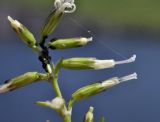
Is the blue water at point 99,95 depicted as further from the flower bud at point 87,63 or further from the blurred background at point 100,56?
the flower bud at point 87,63

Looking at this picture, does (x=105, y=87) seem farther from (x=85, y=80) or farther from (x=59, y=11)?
(x=85, y=80)

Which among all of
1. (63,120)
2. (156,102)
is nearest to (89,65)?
(63,120)

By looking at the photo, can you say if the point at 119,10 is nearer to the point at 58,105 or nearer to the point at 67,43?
the point at 67,43

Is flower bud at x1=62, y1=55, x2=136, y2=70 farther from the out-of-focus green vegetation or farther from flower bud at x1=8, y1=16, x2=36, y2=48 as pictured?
the out-of-focus green vegetation

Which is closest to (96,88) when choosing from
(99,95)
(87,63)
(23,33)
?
(87,63)

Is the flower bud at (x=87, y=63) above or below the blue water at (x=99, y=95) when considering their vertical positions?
below

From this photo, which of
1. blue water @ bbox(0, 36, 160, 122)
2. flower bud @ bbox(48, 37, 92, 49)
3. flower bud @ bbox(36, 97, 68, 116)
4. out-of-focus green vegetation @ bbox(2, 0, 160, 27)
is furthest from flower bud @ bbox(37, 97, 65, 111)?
out-of-focus green vegetation @ bbox(2, 0, 160, 27)

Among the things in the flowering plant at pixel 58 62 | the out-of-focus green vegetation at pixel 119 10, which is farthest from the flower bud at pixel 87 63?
the out-of-focus green vegetation at pixel 119 10
